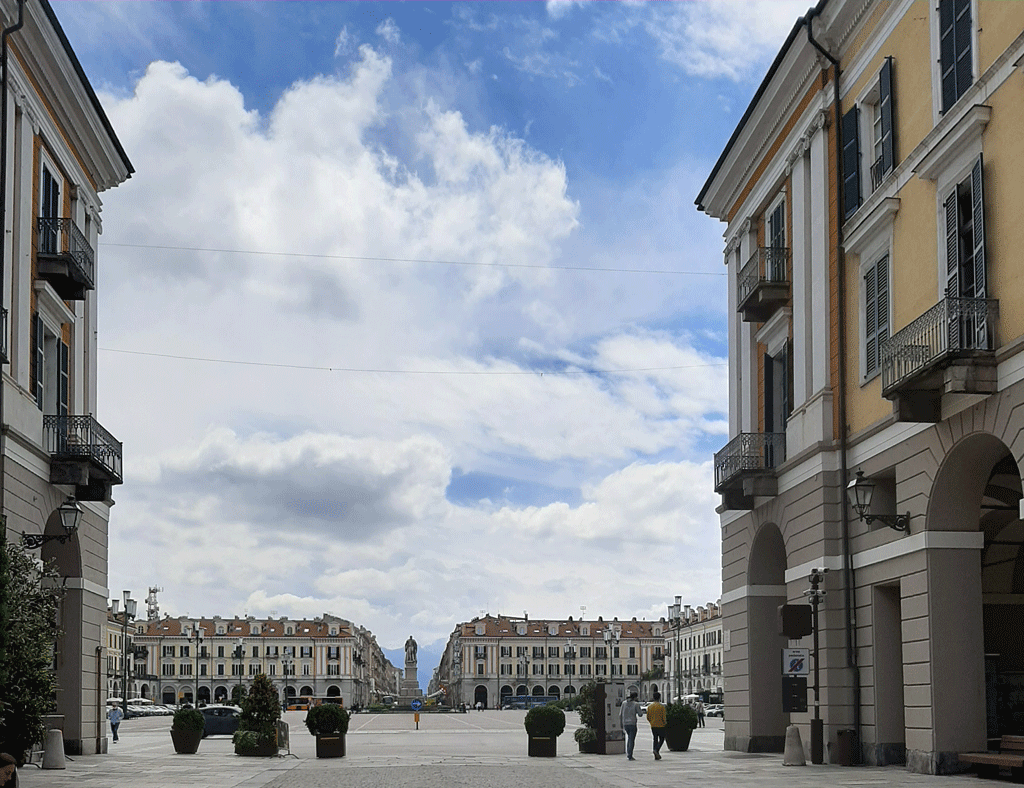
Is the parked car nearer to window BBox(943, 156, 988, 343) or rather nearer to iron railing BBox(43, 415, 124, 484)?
iron railing BBox(43, 415, 124, 484)

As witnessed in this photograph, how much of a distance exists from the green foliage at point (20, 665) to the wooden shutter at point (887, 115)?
16.7 m

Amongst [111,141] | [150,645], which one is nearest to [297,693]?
[150,645]

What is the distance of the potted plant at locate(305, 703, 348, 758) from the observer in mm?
33188

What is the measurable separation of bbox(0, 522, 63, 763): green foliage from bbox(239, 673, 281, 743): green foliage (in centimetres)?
1196

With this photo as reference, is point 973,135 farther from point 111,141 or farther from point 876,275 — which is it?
point 111,141

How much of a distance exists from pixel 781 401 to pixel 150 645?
16717 cm

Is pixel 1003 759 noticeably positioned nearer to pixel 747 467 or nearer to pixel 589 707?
pixel 747 467

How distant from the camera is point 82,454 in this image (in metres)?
29.0

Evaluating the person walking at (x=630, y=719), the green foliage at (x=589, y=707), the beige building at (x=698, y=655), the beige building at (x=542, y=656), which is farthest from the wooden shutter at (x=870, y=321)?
the beige building at (x=542, y=656)

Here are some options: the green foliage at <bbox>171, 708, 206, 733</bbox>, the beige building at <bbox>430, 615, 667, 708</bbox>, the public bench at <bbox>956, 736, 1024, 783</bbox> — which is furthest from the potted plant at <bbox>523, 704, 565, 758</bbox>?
the beige building at <bbox>430, 615, 667, 708</bbox>

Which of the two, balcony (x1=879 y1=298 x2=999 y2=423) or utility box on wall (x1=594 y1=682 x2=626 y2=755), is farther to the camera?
utility box on wall (x1=594 y1=682 x2=626 y2=755)

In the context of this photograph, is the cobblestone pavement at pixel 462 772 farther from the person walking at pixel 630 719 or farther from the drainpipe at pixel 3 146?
the drainpipe at pixel 3 146

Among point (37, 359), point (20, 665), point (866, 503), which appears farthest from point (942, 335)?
point (37, 359)

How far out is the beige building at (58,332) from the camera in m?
26.6
